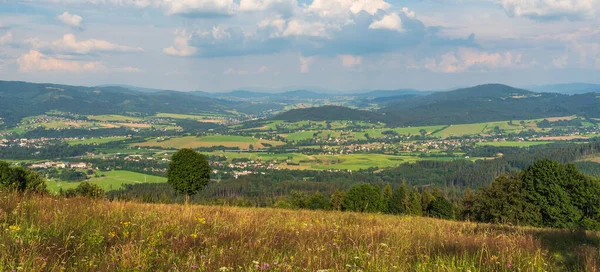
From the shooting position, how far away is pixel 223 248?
534 cm

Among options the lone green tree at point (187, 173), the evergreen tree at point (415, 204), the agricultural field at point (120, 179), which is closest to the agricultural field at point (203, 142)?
the agricultural field at point (120, 179)

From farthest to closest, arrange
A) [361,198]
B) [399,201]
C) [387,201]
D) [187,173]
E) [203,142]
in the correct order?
[203,142] < [387,201] < [399,201] < [361,198] < [187,173]

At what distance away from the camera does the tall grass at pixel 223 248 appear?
15.1 feet

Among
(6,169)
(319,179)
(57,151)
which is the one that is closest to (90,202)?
(6,169)

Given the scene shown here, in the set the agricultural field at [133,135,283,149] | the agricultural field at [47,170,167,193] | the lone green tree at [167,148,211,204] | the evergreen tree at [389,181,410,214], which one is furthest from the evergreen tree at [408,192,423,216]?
the agricultural field at [133,135,283,149]

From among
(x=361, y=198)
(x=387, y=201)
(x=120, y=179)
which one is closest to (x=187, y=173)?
(x=361, y=198)

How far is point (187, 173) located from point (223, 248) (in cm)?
2586

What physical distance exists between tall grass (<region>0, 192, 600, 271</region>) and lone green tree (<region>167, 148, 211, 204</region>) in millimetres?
22599

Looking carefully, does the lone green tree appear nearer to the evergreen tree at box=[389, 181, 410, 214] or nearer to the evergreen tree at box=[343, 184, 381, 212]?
the evergreen tree at box=[343, 184, 381, 212]

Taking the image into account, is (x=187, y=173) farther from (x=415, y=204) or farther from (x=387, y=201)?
(x=415, y=204)

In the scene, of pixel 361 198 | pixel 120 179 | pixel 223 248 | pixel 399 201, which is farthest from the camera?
pixel 120 179

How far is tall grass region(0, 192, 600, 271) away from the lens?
15.1ft

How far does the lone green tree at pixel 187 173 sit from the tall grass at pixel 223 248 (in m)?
22.6

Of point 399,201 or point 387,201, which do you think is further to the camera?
point 387,201
